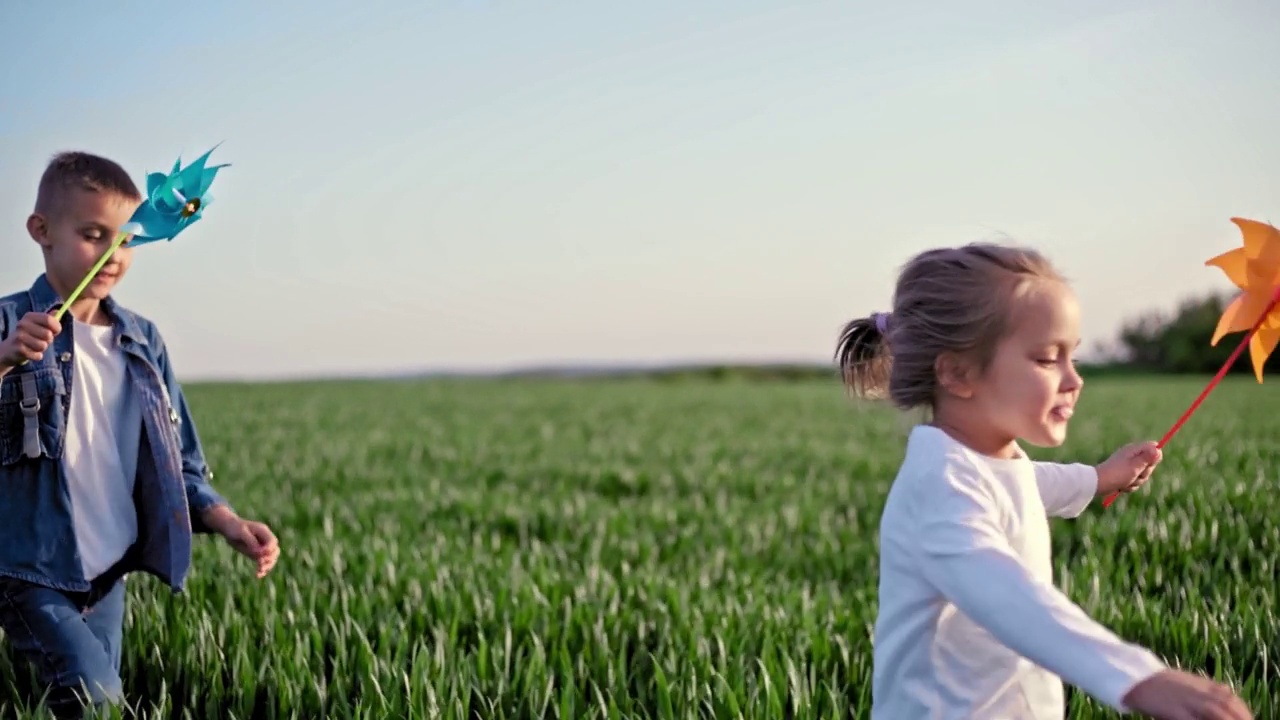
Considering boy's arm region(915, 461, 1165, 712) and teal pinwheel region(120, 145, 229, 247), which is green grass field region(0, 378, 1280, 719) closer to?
boy's arm region(915, 461, 1165, 712)

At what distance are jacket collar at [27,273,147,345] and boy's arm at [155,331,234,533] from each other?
109 mm

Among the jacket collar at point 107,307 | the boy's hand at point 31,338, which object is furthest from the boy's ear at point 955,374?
the jacket collar at point 107,307

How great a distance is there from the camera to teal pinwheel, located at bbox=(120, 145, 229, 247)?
295 cm

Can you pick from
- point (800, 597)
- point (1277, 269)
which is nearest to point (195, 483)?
point (800, 597)

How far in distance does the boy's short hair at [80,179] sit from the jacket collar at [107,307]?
0.72ft

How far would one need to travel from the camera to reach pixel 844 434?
13742mm

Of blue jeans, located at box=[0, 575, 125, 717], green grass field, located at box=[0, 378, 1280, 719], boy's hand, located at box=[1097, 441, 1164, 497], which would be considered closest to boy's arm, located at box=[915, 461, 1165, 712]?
green grass field, located at box=[0, 378, 1280, 719]

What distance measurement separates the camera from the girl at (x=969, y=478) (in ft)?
6.56

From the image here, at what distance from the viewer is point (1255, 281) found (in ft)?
8.13

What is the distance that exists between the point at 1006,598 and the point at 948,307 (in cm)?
57

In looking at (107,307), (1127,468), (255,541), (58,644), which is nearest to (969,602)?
(1127,468)

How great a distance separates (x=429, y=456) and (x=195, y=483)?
7.79 m

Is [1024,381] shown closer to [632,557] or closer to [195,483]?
[195,483]

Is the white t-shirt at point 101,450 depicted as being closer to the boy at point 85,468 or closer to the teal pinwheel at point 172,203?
the boy at point 85,468
